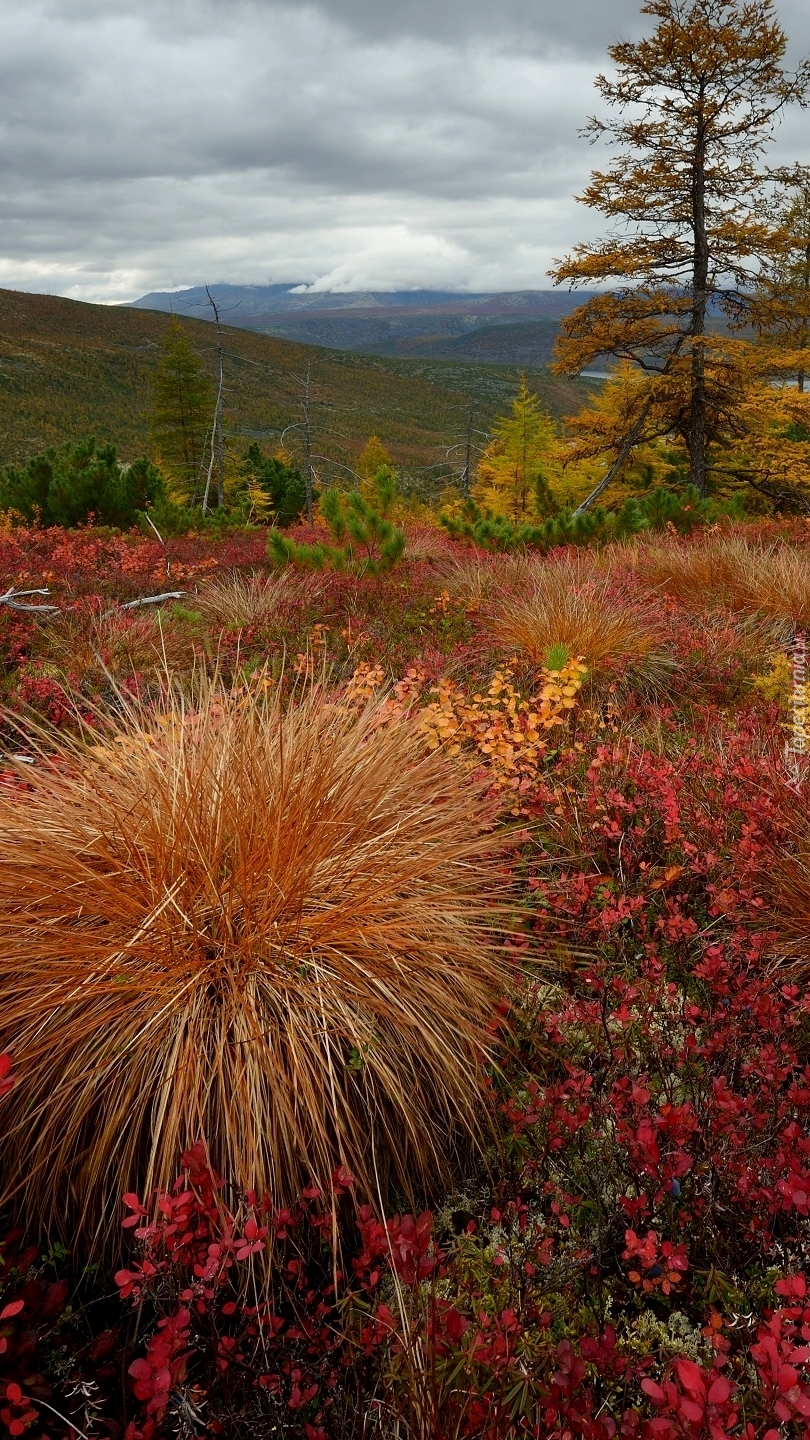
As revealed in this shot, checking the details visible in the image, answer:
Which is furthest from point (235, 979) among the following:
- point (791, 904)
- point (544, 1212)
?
point (791, 904)

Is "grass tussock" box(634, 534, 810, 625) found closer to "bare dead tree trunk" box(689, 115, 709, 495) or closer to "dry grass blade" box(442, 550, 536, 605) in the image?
"dry grass blade" box(442, 550, 536, 605)

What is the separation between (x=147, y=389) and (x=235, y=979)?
8377 centimetres

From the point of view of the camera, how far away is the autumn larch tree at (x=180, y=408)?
1214 inches

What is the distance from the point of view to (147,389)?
7538 centimetres

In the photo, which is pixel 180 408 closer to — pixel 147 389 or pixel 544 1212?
pixel 544 1212

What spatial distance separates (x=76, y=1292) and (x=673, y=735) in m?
4.11

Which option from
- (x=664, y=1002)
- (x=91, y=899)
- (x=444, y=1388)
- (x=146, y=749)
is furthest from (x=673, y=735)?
(x=444, y=1388)

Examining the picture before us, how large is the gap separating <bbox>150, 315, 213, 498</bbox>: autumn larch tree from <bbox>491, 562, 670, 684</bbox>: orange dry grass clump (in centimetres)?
2670

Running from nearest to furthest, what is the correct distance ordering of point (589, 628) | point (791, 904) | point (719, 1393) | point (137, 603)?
point (719, 1393) → point (791, 904) → point (589, 628) → point (137, 603)

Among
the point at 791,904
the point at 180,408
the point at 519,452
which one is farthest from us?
the point at 180,408

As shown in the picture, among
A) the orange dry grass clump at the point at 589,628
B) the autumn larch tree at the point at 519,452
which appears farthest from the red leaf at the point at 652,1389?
the autumn larch tree at the point at 519,452

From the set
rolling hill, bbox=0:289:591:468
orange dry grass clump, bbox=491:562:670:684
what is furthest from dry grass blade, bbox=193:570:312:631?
rolling hill, bbox=0:289:591:468

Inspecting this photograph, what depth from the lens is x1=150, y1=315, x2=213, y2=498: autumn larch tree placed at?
101 ft

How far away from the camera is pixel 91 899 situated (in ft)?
8.01
